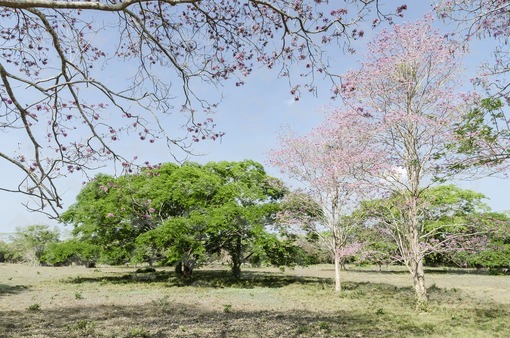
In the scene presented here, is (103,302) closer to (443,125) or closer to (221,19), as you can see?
(221,19)

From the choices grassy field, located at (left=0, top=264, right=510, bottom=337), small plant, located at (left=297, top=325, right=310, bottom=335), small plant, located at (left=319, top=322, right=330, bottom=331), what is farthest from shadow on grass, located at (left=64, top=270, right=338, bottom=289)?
small plant, located at (left=297, top=325, right=310, bottom=335)

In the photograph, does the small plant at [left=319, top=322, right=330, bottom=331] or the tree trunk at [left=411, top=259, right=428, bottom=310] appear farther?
the tree trunk at [left=411, top=259, right=428, bottom=310]

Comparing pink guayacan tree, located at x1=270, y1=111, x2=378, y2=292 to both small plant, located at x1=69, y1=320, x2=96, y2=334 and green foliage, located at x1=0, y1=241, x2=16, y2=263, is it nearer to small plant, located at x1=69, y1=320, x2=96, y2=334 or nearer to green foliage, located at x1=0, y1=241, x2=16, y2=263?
small plant, located at x1=69, y1=320, x2=96, y2=334

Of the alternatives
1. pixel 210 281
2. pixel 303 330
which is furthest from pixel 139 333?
pixel 210 281

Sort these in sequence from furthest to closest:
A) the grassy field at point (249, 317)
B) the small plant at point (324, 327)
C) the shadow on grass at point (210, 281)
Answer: the shadow on grass at point (210, 281), the small plant at point (324, 327), the grassy field at point (249, 317)

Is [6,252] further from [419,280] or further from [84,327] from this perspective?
[419,280]

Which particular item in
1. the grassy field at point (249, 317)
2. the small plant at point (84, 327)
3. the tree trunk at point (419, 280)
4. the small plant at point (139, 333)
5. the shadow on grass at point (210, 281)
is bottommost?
the shadow on grass at point (210, 281)

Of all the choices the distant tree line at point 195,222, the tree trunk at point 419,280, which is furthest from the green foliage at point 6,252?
the tree trunk at point 419,280

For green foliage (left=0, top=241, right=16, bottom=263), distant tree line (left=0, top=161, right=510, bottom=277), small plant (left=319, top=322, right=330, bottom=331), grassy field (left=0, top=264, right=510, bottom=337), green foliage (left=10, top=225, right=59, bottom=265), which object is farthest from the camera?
green foliage (left=0, top=241, right=16, bottom=263)

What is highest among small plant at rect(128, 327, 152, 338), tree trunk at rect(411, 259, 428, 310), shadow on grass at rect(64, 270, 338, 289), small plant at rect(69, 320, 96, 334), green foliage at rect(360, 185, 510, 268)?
green foliage at rect(360, 185, 510, 268)

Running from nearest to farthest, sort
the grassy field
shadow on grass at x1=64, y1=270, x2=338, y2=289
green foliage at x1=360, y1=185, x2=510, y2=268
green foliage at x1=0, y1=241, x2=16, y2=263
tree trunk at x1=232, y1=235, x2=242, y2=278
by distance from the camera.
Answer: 1. the grassy field
2. green foliage at x1=360, y1=185, x2=510, y2=268
3. shadow on grass at x1=64, y1=270, x2=338, y2=289
4. tree trunk at x1=232, y1=235, x2=242, y2=278
5. green foliage at x1=0, y1=241, x2=16, y2=263

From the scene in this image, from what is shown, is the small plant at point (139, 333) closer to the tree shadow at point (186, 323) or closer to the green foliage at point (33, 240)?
the tree shadow at point (186, 323)

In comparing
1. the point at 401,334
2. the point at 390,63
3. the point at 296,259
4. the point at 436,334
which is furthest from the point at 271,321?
the point at 296,259

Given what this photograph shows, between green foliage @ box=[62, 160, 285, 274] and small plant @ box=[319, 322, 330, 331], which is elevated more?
green foliage @ box=[62, 160, 285, 274]
